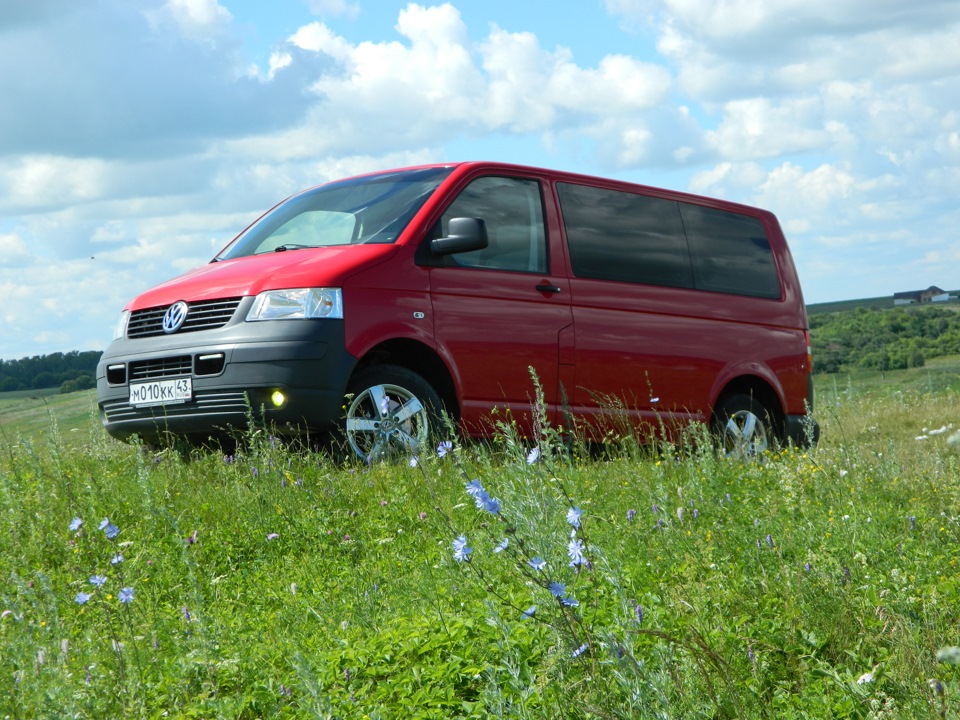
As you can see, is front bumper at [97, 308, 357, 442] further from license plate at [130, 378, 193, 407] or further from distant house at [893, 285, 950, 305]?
distant house at [893, 285, 950, 305]

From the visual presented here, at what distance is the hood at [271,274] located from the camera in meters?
6.39

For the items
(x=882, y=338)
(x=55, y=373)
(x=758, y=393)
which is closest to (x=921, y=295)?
(x=882, y=338)

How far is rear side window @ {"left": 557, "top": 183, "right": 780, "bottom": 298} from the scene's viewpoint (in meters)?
7.70

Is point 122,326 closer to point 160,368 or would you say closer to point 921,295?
point 160,368

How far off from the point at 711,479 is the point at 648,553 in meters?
1.10

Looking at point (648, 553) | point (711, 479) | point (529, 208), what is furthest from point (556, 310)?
point (648, 553)

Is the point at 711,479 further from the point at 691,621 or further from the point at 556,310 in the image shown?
the point at 556,310

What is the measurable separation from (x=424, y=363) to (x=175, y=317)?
1.55 metres

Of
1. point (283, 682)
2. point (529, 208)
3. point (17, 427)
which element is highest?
point (529, 208)

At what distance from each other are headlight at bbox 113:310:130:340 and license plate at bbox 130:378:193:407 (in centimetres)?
49

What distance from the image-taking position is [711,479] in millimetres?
5152

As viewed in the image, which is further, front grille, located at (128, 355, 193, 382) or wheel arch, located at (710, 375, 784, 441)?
wheel arch, located at (710, 375, 784, 441)

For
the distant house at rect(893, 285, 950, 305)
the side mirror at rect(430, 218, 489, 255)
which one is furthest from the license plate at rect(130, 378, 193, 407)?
the distant house at rect(893, 285, 950, 305)

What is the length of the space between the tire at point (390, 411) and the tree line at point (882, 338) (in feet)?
70.7
